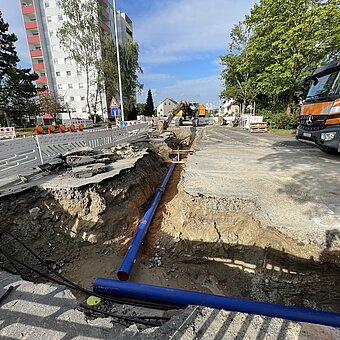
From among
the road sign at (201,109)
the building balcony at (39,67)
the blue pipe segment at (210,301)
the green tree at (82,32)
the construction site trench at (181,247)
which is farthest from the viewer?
the building balcony at (39,67)

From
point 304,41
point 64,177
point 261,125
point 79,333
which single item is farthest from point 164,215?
point 304,41

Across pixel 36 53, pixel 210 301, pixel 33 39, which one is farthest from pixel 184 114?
pixel 33 39

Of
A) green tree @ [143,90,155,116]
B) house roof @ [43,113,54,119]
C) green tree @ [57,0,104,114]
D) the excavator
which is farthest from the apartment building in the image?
green tree @ [143,90,155,116]

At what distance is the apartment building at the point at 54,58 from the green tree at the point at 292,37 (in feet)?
77.7

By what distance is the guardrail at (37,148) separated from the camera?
5.30 metres

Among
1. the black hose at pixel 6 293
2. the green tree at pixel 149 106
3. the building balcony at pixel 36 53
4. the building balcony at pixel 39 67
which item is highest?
the building balcony at pixel 36 53

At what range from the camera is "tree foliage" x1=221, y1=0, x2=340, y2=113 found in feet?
40.2

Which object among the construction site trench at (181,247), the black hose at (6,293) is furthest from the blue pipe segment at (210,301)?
the black hose at (6,293)

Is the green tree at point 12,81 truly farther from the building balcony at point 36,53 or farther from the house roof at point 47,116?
the building balcony at point 36,53

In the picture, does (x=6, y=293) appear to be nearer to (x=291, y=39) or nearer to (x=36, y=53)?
(x=291, y=39)

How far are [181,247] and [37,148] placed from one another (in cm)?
553

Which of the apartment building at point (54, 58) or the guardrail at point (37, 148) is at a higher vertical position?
the apartment building at point (54, 58)

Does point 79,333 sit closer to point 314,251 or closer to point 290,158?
point 314,251

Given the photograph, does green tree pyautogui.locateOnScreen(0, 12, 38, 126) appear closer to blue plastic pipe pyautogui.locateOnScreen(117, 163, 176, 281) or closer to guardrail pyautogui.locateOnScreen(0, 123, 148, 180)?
guardrail pyautogui.locateOnScreen(0, 123, 148, 180)
